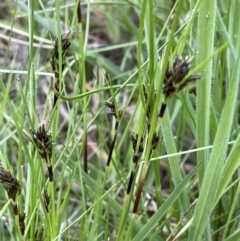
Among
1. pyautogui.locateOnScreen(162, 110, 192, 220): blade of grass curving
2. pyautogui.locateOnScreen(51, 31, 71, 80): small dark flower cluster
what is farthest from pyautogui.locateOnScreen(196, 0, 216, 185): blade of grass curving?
pyautogui.locateOnScreen(51, 31, 71, 80): small dark flower cluster

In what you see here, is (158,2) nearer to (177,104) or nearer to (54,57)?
(177,104)

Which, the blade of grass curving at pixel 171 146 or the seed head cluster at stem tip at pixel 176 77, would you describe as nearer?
the seed head cluster at stem tip at pixel 176 77

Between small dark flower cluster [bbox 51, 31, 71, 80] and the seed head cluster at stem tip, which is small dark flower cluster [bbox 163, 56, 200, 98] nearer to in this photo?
the seed head cluster at stem tip

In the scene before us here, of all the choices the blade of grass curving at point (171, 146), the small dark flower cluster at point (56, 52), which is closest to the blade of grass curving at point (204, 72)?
the blade of grass curving at point (171, 146)

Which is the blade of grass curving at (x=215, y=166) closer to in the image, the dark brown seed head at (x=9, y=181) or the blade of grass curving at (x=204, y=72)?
the blade of grass curving at (x=204, y=72)

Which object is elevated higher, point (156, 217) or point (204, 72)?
point (204, 72)

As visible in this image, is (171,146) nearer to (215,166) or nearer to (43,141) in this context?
(215,166)

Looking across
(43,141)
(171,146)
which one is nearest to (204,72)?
(171,146)

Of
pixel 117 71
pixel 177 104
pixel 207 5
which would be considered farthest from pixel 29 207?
pixel 117 71
